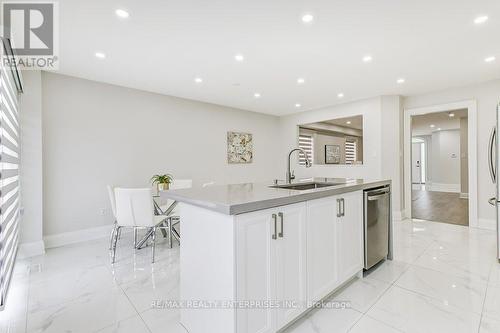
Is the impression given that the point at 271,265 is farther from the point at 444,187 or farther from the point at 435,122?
the point at 444,187

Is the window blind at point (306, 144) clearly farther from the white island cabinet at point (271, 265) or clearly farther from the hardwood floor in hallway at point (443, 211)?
the white island cabinet at point (271, 265)

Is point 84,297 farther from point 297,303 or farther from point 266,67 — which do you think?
point 266,67

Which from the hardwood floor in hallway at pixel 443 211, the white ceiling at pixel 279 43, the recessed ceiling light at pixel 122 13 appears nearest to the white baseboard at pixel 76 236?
the white ceiling at pixel 279 43

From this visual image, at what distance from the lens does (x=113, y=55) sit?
2.91m

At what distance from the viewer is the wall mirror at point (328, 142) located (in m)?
6.53

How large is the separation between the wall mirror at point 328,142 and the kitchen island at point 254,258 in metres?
4.82

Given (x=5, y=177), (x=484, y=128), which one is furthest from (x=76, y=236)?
(x=484, y=128)

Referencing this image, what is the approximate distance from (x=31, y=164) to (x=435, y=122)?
10.1m

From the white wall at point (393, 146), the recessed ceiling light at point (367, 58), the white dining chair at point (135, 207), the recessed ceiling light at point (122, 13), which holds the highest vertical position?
the recessed ceiling light at point (367, 58)

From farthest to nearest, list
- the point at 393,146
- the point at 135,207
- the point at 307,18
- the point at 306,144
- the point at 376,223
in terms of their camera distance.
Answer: the point at 306,144 < the point at 393,146 < the point at 135,207 < the point at 376,223 < the point at 307,18

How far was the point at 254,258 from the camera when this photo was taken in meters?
1.35

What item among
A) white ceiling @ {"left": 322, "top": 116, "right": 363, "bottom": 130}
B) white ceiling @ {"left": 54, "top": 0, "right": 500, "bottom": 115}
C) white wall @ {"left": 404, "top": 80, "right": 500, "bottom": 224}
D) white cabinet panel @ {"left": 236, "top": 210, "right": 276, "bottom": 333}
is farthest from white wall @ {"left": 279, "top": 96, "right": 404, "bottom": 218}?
white cabinet panel @ {"left": 236, "top": 210, "right": 276, "bottom": 333}

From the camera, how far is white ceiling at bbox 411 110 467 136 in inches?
269

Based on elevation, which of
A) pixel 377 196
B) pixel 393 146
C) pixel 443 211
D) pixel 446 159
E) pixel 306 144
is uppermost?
pixel 306 144
